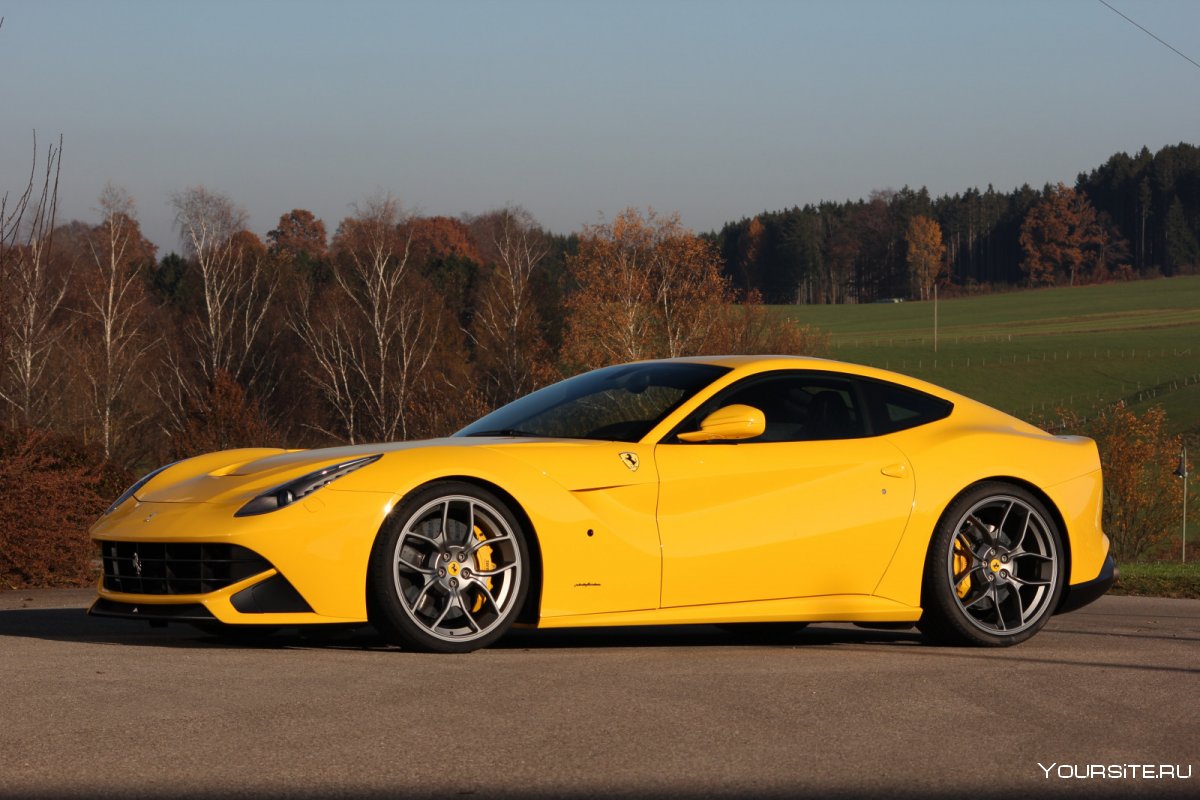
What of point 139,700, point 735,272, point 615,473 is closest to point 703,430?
point 615,473

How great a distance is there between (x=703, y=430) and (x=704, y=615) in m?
0.87

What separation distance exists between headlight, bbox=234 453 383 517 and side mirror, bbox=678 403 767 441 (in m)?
1.59

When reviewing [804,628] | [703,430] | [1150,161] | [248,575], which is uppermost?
[1150,161]

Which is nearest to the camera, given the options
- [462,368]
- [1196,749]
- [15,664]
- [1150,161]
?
[1196,749]

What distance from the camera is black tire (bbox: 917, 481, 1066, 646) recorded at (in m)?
7.37

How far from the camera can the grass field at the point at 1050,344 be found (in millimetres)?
89500

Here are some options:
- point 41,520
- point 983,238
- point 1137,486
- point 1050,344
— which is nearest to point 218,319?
point 1137,486

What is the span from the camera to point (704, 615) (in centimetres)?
684

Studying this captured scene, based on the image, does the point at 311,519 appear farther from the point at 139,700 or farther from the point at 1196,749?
the point at 1196,749

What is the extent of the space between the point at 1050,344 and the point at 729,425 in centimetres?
10688

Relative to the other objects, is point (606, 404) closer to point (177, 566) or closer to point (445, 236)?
point (177, 566)

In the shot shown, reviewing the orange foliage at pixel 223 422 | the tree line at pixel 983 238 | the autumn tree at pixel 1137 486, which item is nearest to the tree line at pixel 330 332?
the orange foliage at pixel 223 422

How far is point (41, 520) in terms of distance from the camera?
37.1 feet

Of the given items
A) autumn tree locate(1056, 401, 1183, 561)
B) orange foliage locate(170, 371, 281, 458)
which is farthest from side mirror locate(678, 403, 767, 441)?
autumn tree locate(1056, 401, 1183, 561)
